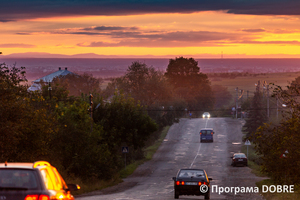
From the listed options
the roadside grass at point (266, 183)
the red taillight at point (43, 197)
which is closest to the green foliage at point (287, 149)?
the roadside grass at point (266, 183)

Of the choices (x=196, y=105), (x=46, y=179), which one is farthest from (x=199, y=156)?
(x=196, y=105)

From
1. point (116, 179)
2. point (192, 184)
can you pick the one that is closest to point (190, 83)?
point (116, 179)

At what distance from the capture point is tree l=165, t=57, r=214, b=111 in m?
142

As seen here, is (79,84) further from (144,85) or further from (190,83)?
(190,83)

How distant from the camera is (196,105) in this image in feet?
458

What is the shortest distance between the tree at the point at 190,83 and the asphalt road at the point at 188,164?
1183 inches

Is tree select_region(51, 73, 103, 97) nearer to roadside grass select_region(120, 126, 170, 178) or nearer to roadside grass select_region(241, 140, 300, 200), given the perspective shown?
roadside grass select_region(120, 126, 170, 178)

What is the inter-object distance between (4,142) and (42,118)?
4.06m

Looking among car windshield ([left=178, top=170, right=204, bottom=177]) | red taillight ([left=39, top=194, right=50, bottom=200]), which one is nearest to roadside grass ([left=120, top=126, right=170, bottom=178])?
car windshield ([left=178, top=170, right=204, bottom=177])

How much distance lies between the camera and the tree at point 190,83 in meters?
142

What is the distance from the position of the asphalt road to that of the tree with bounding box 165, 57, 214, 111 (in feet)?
98.6

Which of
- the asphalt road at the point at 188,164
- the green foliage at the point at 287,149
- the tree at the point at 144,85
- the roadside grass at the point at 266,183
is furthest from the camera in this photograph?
the tree at the point at 144,85

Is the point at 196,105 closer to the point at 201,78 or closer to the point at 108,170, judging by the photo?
the point at 201,78

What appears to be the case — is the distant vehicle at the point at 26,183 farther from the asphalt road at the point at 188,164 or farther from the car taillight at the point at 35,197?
the asphalt road at the point at 188,164
